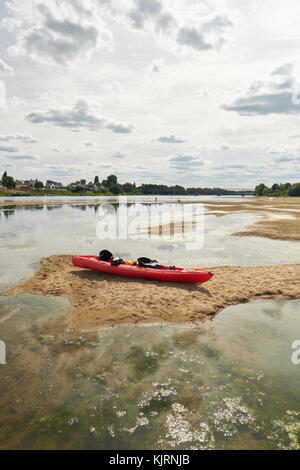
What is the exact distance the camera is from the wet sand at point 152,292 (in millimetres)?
9812

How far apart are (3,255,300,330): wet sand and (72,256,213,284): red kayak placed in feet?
1.07

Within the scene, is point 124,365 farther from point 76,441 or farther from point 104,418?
point 76,441

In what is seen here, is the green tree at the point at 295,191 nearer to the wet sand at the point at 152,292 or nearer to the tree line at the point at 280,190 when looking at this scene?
the tree line at the point at 280,190

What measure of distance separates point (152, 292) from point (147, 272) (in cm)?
160

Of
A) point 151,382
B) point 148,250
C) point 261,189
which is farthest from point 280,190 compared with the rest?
point 151,382

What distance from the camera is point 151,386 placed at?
20.9ft

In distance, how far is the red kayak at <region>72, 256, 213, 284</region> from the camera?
1229 cm

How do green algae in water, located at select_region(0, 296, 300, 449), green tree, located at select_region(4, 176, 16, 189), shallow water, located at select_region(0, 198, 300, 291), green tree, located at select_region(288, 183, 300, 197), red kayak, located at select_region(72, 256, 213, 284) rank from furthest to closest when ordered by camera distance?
green tree, located at select_region(4, 176, 16, 189) < green tree, located at select_region(288, 183, 300, 197) < shallow water, located at select_region(0, 198, 300, 291) < red kayak, located at select_region(72, 256, 213, 284) < green algae in water, located at select_region(0, 296, 300, 449)

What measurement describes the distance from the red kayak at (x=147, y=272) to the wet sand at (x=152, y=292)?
32 cm

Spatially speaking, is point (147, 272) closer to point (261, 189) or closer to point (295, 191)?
point (295, 191)

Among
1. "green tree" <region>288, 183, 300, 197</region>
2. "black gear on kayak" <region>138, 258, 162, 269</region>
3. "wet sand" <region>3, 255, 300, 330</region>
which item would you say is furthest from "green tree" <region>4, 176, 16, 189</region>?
"black gear on kayak" <region>138, 258, 162, 269</region>

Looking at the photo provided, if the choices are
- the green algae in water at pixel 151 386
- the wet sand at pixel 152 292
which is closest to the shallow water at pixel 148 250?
the wet sand at pixel 152 292

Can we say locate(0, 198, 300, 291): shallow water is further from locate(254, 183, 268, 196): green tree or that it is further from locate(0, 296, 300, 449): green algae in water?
locate(254, 183, 268, 196): green tree

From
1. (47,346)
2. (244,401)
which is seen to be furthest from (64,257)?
(244,401)
